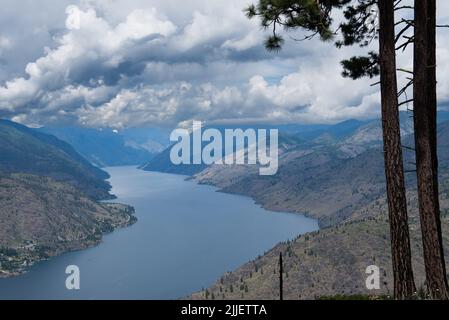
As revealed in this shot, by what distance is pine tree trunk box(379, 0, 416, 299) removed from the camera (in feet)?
59.9

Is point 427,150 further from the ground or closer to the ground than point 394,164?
further from the ground

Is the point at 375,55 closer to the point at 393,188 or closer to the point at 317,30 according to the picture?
the point at 317,30

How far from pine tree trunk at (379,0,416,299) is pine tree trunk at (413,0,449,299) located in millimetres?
1030

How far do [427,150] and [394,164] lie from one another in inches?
70.9

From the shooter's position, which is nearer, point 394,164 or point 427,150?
point 394,164

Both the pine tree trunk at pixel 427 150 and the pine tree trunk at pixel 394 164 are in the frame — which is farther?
the pine tree trunk at pixel 427 150

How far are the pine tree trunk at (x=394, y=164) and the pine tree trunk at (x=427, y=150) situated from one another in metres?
1.03

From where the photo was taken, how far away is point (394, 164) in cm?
1823

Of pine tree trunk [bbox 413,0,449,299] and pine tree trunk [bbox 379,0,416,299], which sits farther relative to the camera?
pine tree trunk [bbox 413,0,449,299]

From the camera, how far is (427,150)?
1895 cm

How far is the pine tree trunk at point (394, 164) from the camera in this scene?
59.9ft

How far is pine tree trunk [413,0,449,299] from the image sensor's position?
61.4 feet

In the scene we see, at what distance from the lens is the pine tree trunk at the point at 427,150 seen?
61.4 ft
